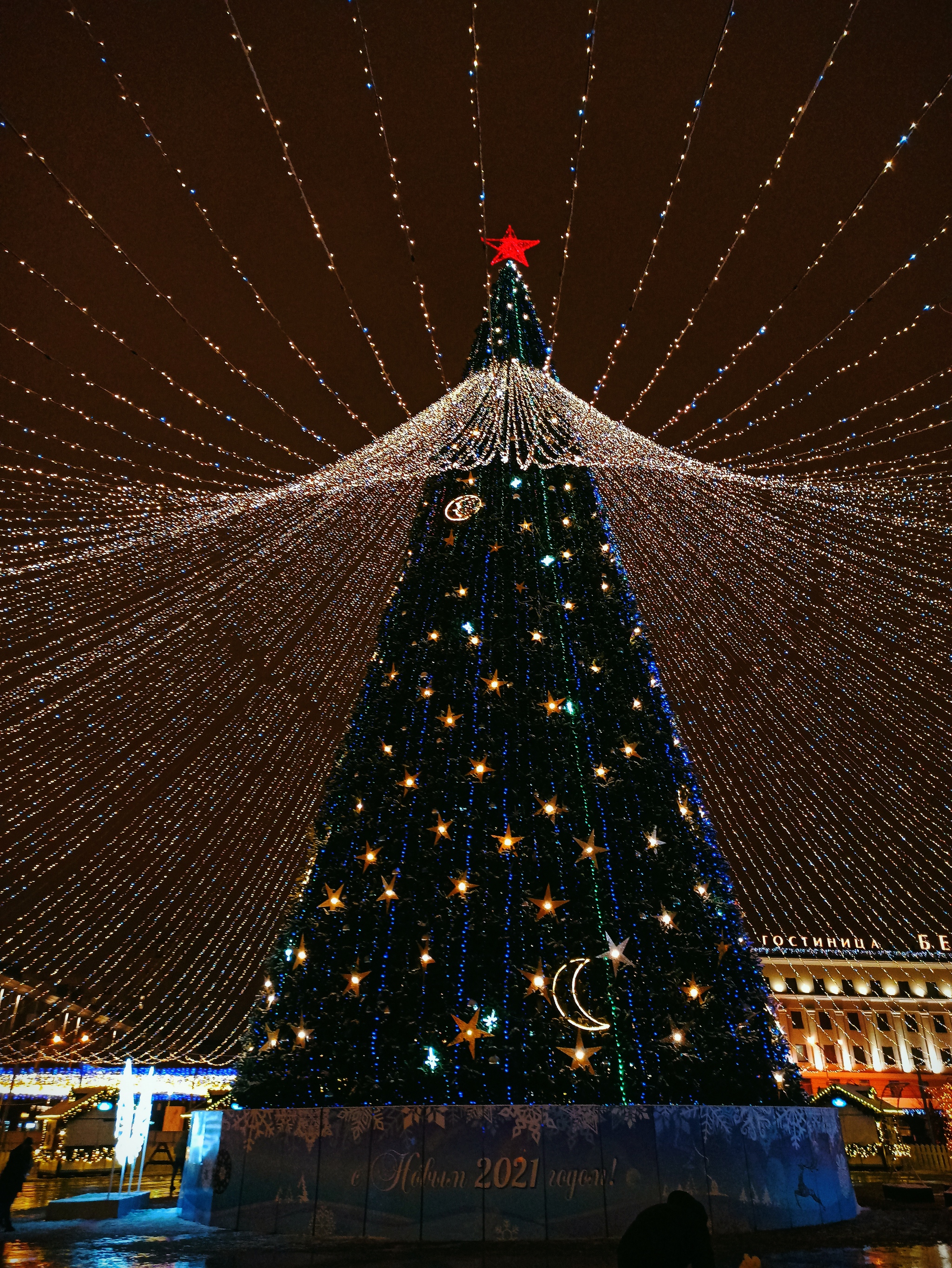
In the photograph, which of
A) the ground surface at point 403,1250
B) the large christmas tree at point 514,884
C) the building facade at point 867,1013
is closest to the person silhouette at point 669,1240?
the ground surface at point 403,1250

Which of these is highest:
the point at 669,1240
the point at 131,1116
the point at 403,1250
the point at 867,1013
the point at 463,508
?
the point at 463,508

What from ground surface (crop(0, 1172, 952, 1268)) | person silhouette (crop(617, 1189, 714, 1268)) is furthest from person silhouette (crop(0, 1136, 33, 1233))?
person silhouette (crop(617, 1189, 714, 1268))

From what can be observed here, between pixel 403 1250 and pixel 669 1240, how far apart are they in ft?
16.1

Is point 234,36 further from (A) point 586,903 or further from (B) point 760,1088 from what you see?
(B) point 760,1088

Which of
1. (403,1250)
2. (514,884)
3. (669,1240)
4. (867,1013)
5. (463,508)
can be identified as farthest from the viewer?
(867,1013)

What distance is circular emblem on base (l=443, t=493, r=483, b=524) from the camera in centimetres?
1074

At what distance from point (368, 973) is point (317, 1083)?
105cm

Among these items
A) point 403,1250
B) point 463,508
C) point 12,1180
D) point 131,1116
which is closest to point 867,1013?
point 131,1116

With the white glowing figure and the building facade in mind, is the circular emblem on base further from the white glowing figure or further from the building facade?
the building facade

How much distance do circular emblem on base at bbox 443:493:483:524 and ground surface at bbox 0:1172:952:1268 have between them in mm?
7912

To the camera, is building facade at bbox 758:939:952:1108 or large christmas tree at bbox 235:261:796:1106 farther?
building facade at bbox 758:939:952:1108

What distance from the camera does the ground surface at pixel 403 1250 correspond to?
5.55m

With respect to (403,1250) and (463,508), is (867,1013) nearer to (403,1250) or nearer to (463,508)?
(463,508)

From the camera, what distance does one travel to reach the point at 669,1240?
242 centimetres
